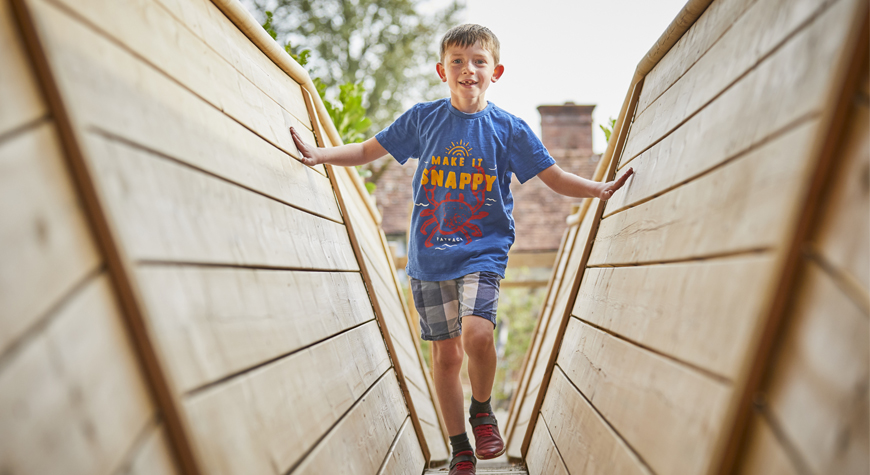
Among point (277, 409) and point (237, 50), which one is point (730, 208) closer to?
point (277, 409)

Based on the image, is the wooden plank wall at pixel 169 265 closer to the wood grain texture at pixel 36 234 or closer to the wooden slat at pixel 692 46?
the wood grain texture at pixel 36 234

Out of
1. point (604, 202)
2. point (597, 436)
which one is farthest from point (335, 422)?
point (604, 202)

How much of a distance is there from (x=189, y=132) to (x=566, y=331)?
1.39 meters

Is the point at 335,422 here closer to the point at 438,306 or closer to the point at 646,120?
the point at 438,306

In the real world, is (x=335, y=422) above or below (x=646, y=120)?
below

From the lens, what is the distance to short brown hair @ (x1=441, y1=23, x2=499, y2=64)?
1789 millimetres

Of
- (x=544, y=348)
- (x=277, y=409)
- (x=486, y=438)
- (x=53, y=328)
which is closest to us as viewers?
(x=53, y=328)

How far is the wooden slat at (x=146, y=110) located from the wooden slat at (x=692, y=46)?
3.10ft

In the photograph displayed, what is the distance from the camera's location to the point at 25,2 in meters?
0.59

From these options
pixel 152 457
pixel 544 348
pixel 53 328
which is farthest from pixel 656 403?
pixel 544 348

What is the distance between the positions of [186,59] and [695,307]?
0.93 meters

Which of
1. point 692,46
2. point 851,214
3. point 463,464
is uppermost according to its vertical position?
point 692,46

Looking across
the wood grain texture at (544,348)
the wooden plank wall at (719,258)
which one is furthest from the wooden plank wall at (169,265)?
the wood grain texture at (544,348)

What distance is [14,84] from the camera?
0.56 meters
